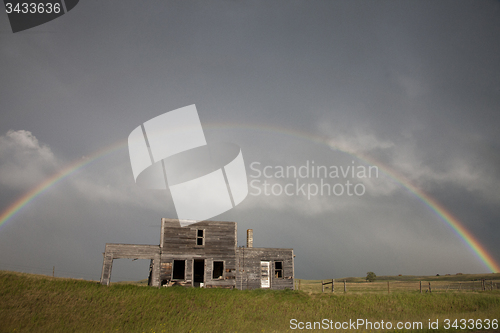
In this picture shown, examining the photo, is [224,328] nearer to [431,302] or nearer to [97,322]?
[97,322]

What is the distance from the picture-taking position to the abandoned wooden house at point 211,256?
27.6m

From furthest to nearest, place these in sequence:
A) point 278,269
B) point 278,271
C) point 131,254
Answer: point 278,271 → point 278,269 → point 131,254

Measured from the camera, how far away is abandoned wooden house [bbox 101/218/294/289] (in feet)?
90.5

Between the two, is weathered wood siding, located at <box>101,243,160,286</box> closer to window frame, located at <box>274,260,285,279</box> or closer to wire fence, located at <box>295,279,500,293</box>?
window frame, located at <box>274,260,285,279</box>

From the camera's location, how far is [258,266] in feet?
97.6

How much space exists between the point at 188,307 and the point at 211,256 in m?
6.57

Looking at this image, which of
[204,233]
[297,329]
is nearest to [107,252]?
[204,233]

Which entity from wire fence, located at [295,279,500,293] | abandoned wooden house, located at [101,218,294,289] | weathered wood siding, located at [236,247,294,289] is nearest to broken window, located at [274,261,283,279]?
abandoned wooden house, located at [101,218,294,289]

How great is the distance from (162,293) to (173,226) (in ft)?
19.1

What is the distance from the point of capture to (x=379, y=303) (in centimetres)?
2573

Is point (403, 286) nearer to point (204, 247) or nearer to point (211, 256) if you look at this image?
point (211, 256)

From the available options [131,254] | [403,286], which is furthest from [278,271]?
[403,286]

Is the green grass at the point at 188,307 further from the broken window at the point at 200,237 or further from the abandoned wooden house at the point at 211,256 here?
the broken window at the point at 200,237

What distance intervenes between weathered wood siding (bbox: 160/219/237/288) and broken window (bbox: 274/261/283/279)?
11.8 ft
